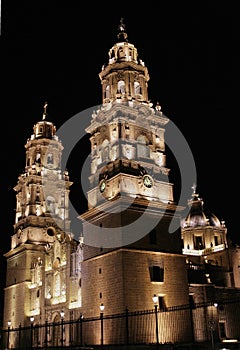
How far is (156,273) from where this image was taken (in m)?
37.3

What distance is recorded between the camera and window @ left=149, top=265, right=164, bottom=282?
121 ft

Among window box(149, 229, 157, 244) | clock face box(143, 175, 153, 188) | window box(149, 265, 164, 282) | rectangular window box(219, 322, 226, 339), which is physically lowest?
rectangular window box(219, 322, 226, 339)

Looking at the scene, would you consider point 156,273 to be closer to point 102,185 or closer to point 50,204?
point 102,185

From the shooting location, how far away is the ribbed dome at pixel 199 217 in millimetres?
66625

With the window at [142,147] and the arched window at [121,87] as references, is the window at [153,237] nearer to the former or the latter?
the window at [142,147]

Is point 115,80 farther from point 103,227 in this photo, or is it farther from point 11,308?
point 11,308

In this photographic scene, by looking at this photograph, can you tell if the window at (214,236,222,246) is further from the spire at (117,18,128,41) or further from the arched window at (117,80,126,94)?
the spire at (117,18,128,41)

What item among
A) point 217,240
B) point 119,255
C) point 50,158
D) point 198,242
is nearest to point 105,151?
point 119,255

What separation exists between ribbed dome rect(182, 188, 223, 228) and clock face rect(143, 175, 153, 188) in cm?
2774

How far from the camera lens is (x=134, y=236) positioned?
37125 millimetres

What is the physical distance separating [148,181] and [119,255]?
8.16 metres

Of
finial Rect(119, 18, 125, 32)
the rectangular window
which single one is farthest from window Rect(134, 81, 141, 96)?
the rectangular window

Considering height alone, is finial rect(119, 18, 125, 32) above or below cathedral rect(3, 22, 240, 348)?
above

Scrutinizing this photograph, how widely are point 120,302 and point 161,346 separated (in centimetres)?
889
